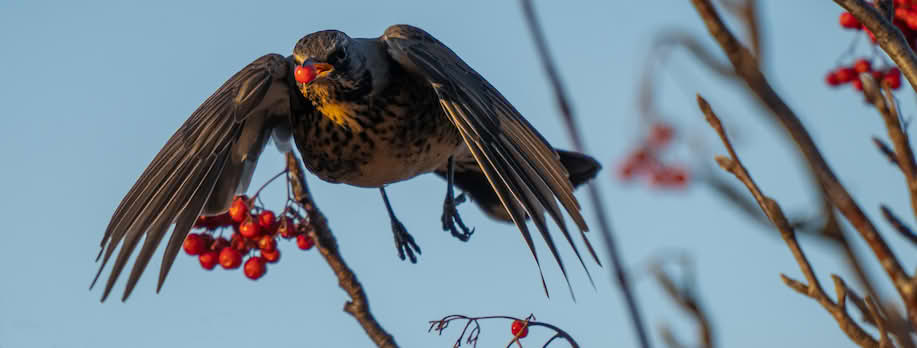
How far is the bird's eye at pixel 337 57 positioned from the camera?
3.98 meters

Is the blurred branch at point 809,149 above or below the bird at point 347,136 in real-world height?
below

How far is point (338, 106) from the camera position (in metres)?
4.16

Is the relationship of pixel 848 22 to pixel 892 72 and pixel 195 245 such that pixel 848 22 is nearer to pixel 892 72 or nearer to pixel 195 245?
pixel 892 72

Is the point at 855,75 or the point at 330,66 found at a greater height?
the point at 330,66

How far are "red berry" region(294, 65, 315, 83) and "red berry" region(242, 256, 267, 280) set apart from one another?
70 cm

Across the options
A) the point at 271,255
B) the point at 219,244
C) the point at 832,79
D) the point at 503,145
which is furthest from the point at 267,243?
the point at 832,79

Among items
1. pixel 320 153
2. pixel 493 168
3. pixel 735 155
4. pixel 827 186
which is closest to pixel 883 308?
pixel 827 186

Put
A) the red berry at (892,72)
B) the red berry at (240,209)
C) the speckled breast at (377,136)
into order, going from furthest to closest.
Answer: the speckled breast at (377,136) → the red berry at (240,209) → the red berry at (892,72)

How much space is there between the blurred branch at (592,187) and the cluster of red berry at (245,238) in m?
2.47

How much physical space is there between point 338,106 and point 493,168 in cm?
110

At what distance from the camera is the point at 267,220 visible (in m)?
3.88

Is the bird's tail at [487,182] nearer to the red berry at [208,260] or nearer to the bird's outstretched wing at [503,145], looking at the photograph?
the bird's outstretched wing at [503,145]

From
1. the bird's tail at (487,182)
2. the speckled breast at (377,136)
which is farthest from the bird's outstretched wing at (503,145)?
the bird's tail at (487,182)

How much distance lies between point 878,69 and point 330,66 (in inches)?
75.8
